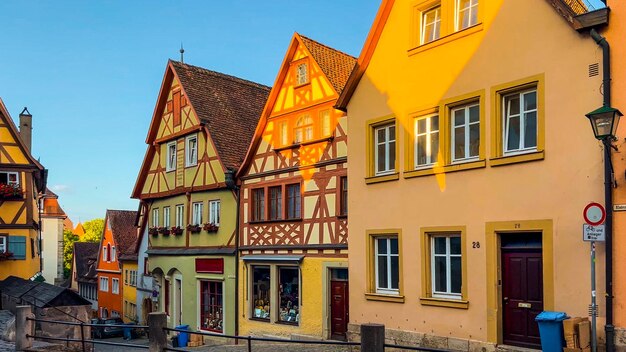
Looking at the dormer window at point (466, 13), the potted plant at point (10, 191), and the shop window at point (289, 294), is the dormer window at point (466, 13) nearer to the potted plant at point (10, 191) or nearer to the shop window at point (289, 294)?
the shop window at point (289, 294)

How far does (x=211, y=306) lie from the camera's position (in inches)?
1001

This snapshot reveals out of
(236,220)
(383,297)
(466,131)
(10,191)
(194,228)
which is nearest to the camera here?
(466,131)

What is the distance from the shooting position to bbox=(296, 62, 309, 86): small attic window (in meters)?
21.4

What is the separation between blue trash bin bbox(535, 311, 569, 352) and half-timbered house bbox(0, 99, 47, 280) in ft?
88.1

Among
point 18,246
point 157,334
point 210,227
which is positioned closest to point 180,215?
point 210,227

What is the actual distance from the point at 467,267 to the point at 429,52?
16.3 feet

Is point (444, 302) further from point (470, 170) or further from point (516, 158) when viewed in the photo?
point (516, 158)

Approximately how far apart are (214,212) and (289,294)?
5.30m

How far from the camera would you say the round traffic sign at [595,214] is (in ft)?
38.0

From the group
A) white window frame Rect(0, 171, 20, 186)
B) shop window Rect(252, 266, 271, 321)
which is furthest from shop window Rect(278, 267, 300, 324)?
white window frame Rect(0, 171, 20, 186)

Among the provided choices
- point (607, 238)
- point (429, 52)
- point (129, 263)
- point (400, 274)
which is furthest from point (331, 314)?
point (129, 263)

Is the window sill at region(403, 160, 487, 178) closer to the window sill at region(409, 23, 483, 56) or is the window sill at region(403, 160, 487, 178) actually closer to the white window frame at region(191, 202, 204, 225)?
the window sill at region(409, 23, 483, 56)

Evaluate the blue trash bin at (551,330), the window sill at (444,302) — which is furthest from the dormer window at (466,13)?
the blue trash bin at (551,330)

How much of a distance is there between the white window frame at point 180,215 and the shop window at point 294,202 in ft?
22.4
